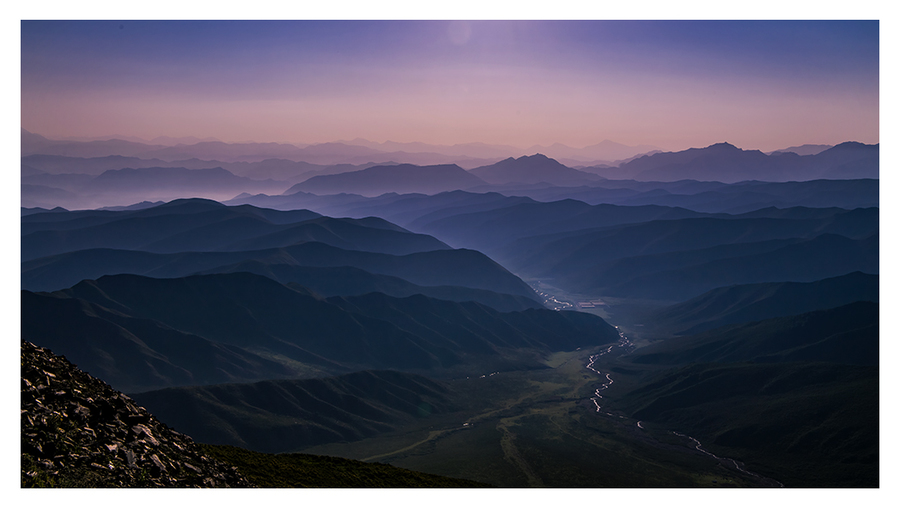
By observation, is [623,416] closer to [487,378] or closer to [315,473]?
[487,378]

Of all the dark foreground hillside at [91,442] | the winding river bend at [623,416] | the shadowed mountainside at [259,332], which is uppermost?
the dark foreground hillside at [91,442]

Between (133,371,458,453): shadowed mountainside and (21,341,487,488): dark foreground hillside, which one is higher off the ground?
(21,341,487,488): dark foreground hillside

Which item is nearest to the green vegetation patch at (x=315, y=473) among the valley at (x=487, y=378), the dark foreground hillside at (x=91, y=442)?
the valley at (x=487, y=378)

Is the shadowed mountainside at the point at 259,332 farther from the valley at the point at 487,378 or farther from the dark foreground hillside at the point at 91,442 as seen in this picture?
the dark foreground hillside at the point at 91,442

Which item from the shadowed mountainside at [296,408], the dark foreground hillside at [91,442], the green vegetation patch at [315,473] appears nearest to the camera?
the dark foreground hillside at [91,442]

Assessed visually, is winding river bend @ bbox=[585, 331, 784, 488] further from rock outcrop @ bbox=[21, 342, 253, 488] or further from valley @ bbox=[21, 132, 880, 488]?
rock outcrop @ bbox=[21, 342, 253, 488]

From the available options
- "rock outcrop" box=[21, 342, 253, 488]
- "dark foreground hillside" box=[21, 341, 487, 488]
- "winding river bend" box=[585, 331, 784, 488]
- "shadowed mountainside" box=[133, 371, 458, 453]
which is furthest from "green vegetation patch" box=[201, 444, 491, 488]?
"winding river bend" box=[585, 331, 784, 488]

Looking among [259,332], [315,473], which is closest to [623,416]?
[315,473]
